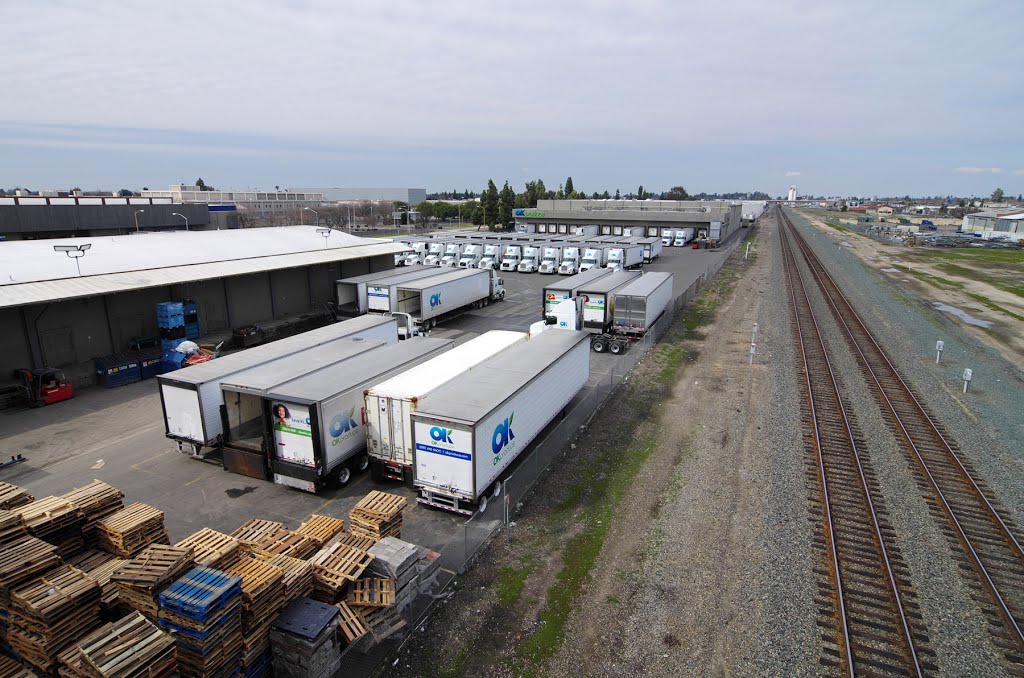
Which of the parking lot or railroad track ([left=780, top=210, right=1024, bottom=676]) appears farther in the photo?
the parking lot

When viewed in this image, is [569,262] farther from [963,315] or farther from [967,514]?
[967,514]

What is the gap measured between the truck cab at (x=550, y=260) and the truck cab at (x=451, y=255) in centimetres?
925

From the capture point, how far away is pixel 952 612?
11.9m

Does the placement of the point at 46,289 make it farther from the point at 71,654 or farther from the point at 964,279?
the point at 964,279

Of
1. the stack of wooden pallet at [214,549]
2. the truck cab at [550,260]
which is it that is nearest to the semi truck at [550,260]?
the truck cab at [550,260]

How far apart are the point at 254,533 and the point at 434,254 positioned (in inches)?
2195

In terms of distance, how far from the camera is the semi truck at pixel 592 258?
60850 mm

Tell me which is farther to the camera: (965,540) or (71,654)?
(965,540)

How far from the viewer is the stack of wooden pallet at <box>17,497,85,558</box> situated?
11139 millimetres

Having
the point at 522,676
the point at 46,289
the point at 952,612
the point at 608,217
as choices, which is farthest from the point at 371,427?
the point at 608,217

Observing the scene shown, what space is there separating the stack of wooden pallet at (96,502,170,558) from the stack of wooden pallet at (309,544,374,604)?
3606mm

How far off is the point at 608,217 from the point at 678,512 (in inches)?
3468

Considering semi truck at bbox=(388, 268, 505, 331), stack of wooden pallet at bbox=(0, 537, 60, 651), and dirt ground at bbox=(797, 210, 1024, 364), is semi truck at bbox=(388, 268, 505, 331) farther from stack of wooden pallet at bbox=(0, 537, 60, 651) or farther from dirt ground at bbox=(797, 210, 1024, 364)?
dirt ground at bbox=(797, 210, 1024, 364)

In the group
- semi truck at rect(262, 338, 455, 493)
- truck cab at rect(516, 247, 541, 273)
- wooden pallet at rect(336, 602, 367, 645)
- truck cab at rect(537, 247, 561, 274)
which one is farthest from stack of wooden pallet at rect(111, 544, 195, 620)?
truck cab at rect(516, 247, 541, 273)
